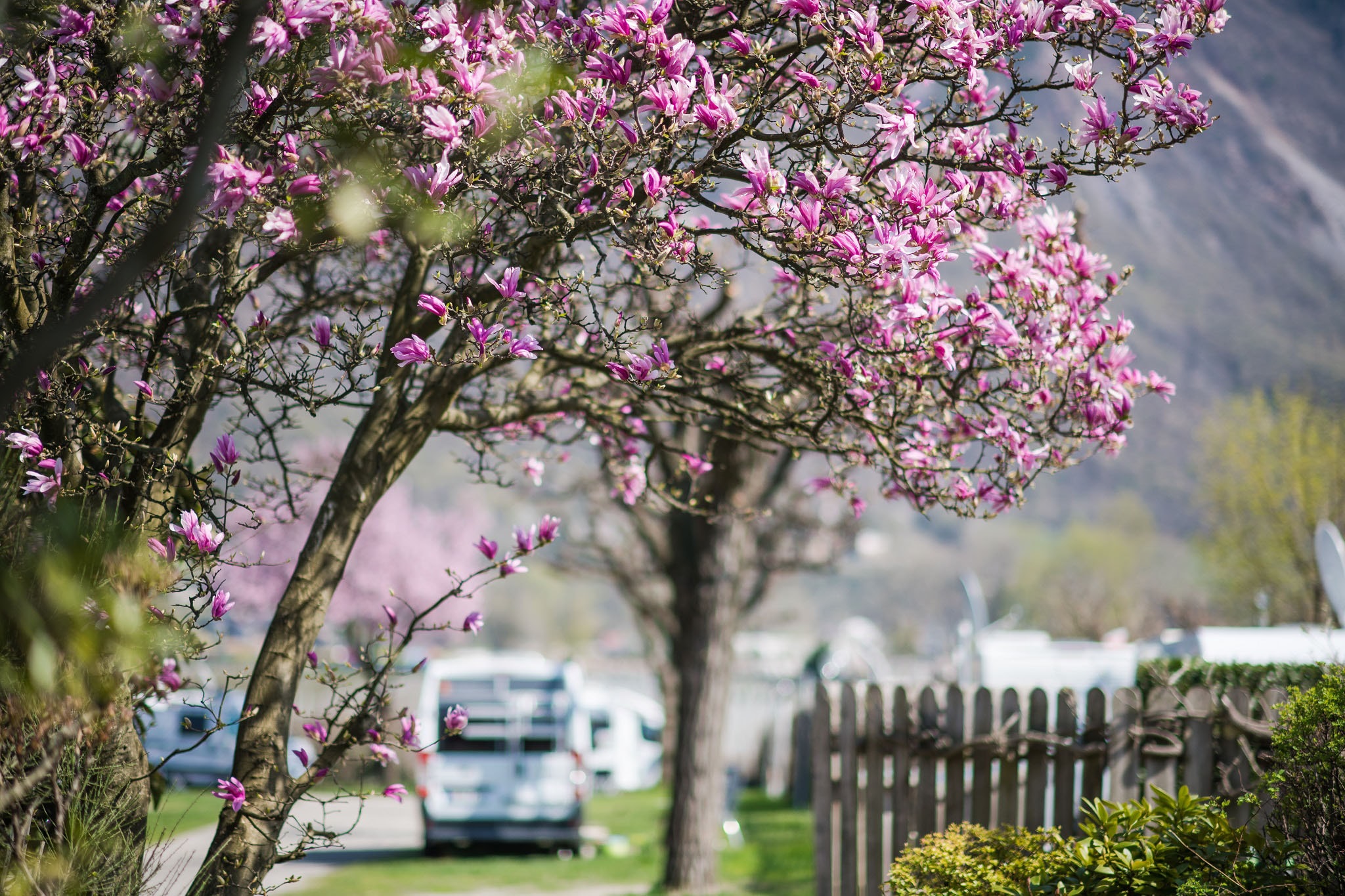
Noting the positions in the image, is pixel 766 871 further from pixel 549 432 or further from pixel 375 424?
pixel 375 424

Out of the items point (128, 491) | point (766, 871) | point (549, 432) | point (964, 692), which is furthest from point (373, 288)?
point (766, 871)

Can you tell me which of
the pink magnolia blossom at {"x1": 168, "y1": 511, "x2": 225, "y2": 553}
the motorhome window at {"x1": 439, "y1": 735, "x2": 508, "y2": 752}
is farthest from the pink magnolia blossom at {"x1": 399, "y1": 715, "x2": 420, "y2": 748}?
the motorhome window at {"x1": 439, "y1": 735, "x2": 508, "y2": 752}

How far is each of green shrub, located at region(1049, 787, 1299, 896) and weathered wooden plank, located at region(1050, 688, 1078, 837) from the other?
1.62 metres

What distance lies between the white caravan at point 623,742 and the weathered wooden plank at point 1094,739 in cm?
1651

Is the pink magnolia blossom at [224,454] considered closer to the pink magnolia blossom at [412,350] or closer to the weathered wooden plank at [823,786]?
the pink magnolia blossom at [412,350]

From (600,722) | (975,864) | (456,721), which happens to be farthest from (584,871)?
(600,722)

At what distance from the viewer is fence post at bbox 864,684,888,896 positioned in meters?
7.37

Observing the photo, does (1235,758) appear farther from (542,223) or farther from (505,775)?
(505,775)

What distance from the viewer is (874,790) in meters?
7.40

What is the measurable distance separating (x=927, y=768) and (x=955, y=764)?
185mm

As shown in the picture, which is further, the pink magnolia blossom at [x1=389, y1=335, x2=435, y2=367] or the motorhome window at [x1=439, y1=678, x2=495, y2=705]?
the motorhome window at [x1=439, y1=678, x2=495, y2=705]

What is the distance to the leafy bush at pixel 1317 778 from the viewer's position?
4.04 m

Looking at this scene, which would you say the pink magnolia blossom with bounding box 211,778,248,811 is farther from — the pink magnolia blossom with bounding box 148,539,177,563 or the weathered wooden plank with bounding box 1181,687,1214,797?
the weathered wooden plank with bounding box 1181,687,1214,797

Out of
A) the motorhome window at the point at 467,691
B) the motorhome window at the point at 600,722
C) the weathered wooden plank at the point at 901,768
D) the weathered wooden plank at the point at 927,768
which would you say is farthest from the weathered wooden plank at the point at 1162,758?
the motorhome window at the point at 600,722
